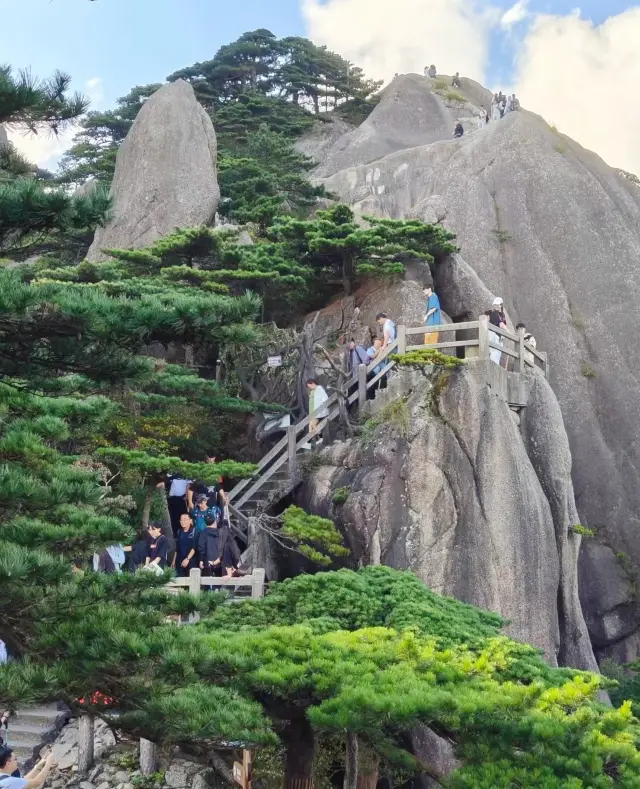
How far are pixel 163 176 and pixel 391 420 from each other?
1211 centimetres

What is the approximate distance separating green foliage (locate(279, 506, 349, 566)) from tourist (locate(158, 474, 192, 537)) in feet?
6.61

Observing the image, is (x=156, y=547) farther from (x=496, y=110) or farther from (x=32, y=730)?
(x=496, y=110)

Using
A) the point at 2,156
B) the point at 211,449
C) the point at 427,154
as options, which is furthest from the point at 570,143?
the point at 2,156

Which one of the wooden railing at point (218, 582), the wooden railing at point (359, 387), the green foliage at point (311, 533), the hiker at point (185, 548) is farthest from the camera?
the wooden railing at point (359, 387)

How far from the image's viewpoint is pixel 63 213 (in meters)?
4.55

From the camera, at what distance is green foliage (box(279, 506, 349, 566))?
1138cm

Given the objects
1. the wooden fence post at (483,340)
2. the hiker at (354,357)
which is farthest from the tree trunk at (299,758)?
the hiker at (354,357)

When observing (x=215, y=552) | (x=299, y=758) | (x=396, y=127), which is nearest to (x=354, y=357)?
(x=215, y=552)

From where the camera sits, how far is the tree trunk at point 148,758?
906 centimetres

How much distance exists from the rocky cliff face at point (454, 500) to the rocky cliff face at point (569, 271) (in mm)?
5529

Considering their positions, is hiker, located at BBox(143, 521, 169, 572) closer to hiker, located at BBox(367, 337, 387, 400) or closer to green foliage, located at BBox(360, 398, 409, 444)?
green foliage, located at BBox(360, 398, 409, 444)

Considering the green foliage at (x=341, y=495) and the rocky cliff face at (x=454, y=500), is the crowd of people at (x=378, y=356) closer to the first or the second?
the rocky cliff face at (x=454, y=500)

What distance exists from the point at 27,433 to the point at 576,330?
1706cm

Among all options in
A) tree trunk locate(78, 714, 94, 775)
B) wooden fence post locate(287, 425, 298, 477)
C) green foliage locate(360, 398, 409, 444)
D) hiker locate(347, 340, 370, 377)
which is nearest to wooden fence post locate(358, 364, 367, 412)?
hiker locate(347, 340, 370, 377)
